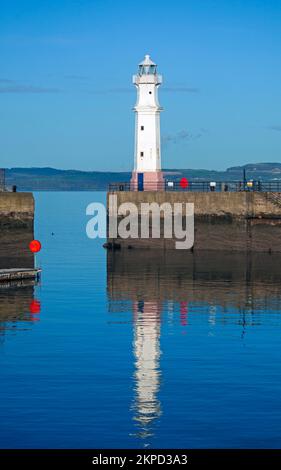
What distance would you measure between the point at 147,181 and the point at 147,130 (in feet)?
11.5

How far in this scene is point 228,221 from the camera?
→ 64.2 meters

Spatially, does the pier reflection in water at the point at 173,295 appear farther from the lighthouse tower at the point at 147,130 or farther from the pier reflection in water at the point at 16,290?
the lighthouse tower at the point at 147,130

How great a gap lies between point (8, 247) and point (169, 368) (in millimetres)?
38976

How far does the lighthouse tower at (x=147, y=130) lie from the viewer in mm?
73125

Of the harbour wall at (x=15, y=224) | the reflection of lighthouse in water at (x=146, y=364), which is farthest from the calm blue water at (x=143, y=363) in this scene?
the harbour wall at (x=15, y=224)

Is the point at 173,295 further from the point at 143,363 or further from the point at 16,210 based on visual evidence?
the point at 16,210

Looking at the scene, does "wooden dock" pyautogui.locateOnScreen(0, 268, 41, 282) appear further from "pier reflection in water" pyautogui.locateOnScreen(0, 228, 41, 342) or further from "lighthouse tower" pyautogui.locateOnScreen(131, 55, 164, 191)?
"lighthouse tower" pyautogui.locateOnScreen(131, 55, 164, 191)

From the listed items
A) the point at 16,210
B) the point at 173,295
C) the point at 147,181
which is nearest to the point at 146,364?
the point at 173,295

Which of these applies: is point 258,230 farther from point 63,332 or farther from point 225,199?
point 63,332

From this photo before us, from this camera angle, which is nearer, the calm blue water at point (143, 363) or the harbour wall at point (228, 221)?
the calm blue water at point (143, 363)

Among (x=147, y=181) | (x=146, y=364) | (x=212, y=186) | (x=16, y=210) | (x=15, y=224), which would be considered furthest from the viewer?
(x=147, y=181)

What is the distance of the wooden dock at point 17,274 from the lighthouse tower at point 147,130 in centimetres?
2306

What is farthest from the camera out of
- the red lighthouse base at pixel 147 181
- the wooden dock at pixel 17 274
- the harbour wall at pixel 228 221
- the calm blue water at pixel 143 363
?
the red lighthouse base at pixel 147 181

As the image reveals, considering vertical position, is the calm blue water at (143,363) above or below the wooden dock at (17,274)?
below
